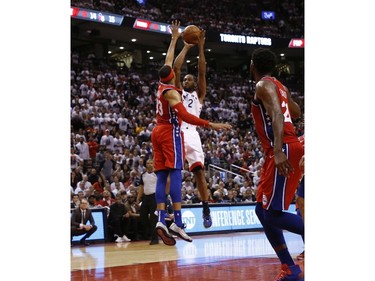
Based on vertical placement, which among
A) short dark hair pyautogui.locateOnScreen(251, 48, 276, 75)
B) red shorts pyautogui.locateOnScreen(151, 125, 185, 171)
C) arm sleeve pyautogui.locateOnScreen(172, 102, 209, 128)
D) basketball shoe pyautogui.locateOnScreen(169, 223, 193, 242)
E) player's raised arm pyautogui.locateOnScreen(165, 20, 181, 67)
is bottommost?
basketball shoe pyautogui.locateOnScreen(169, 223, 193, 242)

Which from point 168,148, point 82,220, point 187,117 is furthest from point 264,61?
point 82,220

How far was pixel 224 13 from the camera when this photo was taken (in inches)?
1190

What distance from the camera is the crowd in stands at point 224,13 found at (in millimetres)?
25375

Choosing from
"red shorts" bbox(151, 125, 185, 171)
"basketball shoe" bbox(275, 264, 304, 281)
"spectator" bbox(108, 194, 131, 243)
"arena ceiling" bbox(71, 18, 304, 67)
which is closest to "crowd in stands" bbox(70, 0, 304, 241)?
"spectator" bbox(108, 194, 131, 243)

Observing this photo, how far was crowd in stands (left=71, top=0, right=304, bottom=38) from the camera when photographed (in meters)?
25.4

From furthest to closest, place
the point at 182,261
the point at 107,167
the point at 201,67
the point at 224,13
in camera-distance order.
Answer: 1. the point at 224,13
2. the point at 107,167
3. the point at 182,261
4. the point at 201,67

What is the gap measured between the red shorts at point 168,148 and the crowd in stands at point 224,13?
1773 cm

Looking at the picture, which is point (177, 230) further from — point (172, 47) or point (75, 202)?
point (75, 202)

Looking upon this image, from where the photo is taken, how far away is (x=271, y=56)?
16.8ft

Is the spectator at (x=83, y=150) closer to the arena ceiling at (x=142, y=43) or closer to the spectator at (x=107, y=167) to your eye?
the spectator at (x=107, y=167)

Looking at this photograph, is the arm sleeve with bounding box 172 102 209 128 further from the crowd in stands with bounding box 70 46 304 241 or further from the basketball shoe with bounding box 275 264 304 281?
the crowd in stands with bounding box 70 46 304 241

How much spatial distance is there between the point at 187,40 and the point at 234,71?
24.5m

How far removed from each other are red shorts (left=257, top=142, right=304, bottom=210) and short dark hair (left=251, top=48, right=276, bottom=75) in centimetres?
67

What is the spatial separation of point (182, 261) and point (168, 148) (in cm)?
223
